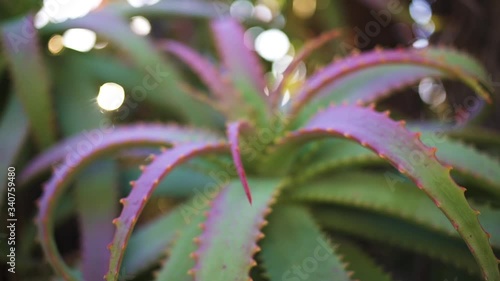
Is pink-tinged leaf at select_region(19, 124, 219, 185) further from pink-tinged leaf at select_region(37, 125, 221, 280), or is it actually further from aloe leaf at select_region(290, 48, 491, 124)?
aloe leaf at select_region(290, 48, 491, 124)

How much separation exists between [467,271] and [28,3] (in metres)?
0.74

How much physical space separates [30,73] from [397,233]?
51 centimetres

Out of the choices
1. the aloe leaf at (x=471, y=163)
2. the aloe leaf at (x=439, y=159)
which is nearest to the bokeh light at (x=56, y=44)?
the aloe leaf at (x=439, y=159)

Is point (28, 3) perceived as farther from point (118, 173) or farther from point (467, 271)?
point (467, 271)

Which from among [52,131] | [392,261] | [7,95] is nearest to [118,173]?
[52,131]

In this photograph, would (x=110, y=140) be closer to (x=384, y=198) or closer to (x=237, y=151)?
(x=237, y=151)

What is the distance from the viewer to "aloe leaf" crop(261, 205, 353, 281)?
50 cm

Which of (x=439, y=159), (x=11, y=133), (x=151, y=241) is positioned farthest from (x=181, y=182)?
(x=439, y=159)

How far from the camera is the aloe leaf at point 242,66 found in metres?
0.69

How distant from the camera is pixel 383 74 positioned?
26.5 inches

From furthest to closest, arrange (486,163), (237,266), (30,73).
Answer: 1. (30,73)
2. (486,163)
3. (237,266)

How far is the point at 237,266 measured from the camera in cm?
45

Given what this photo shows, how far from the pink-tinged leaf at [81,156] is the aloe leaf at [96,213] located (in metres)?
0.04

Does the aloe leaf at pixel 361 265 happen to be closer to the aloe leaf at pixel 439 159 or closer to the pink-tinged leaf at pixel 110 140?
the aloe leaf at pixel 439 159
